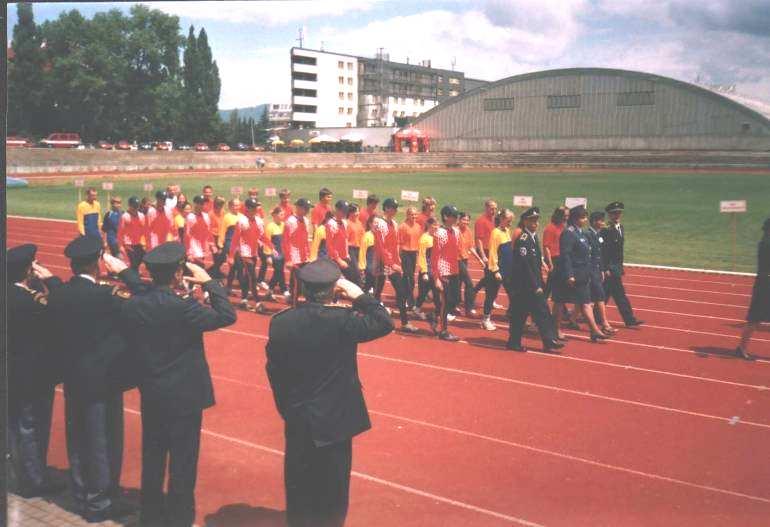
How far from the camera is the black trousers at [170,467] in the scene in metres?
4.31

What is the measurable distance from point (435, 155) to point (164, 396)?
63584 mm

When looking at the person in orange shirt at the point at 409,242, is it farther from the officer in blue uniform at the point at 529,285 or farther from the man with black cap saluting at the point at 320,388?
the man with black cap saluting at the point at 320,388

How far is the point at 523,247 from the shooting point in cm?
937

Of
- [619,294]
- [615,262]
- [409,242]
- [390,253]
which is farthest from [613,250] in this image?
[390,253]

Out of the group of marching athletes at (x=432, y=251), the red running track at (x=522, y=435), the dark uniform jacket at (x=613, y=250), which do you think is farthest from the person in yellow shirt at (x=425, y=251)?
the dark uniform jacket at (x=613, y=250)

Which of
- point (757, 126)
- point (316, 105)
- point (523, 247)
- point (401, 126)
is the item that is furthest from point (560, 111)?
point (523, 247)

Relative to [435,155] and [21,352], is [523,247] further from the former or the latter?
[435,155]

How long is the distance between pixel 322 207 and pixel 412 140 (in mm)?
62664

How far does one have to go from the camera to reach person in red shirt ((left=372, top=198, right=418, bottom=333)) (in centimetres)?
1064

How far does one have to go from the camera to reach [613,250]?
35.8 ft

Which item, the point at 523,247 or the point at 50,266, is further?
the point at 50,266

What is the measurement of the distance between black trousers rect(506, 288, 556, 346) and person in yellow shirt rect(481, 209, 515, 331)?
3.08 feet

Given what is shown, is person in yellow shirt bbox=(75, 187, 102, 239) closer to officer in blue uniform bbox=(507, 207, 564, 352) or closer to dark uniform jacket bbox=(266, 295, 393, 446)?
officer in blue uniform bbox=(507, 207, 564, 352)

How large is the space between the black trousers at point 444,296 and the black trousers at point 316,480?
643 cm
